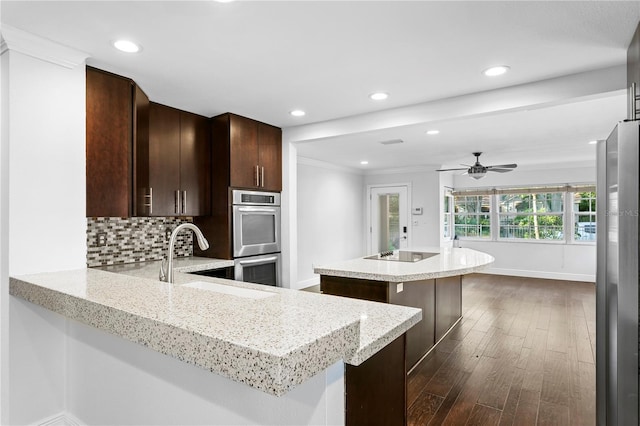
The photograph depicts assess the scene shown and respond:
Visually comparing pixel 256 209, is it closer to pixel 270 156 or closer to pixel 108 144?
pixel 270 156

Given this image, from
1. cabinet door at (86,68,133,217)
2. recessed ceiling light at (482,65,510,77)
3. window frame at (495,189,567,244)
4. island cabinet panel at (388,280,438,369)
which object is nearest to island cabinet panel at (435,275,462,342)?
island cabinet panel at (388,280,438,369)

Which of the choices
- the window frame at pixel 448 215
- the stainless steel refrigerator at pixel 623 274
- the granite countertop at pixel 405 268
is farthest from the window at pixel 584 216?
the stainless steel refrigerator at pixel 623 274

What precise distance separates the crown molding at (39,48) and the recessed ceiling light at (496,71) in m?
2.62

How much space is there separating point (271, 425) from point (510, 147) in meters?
5.53

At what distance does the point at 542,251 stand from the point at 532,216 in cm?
75

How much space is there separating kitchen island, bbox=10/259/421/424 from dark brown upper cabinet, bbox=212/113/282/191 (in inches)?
74.6

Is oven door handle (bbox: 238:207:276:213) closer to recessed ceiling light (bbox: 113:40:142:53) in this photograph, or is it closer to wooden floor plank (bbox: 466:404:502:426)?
recessed ceiling light (bbox: 113:40:142:53)

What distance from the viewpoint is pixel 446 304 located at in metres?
3.97

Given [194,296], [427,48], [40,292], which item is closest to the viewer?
[194,296]

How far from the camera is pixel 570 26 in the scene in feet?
6.28

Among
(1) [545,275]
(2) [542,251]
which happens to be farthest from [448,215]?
(1) [545,275]

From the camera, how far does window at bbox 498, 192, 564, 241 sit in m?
7.25

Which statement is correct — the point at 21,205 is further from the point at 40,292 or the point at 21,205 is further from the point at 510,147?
the point at 510,147

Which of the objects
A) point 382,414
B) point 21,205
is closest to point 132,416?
point 382,414
